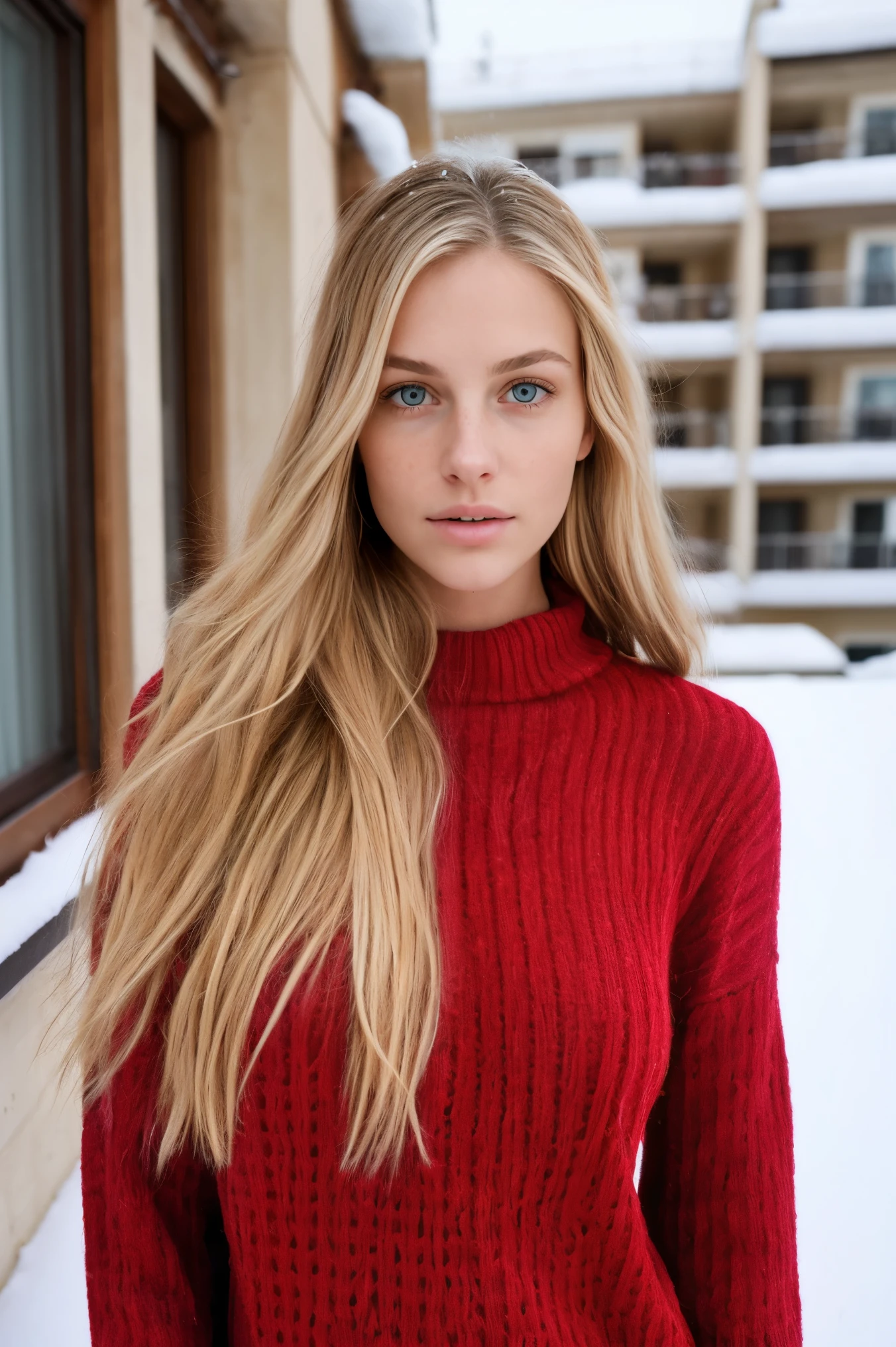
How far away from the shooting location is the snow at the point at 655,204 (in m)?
12.2

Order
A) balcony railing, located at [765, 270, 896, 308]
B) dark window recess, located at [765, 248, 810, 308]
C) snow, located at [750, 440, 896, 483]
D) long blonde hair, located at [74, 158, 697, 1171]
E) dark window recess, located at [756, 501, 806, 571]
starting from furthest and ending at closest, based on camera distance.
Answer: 1. dark window recess, located at [756, 501, 806, 571]
2. dark window recess, located at [765, 248, 810, 308]
3. balcony railing, located at [765, 270, 896, 308]
4. snow, located at [750, 440, 896, 483]
5. long blonde hair, located at [74, 158, 697, 1171]

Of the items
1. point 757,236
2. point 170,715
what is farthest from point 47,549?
point 757,236

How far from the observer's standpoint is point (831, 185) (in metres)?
12.3

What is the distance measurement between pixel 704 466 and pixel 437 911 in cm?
1328

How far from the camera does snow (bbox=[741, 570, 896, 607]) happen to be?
13508 millimetres

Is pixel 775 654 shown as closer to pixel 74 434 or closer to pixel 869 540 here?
pixel 74 434

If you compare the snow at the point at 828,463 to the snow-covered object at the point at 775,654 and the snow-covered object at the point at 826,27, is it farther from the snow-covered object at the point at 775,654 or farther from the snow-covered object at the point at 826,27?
the snow-covered object at the point at 775,654

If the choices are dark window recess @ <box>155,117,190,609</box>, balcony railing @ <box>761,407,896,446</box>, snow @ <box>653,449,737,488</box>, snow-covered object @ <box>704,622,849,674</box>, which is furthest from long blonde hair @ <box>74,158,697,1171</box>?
balcony railing @ <box>761,407,896,446</box>

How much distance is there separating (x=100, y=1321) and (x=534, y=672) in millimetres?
621

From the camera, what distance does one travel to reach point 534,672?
2.94 feet

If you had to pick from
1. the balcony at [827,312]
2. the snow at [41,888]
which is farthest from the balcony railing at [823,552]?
the snow at [41,888]

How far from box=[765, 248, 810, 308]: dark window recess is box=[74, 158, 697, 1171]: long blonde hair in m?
14.0

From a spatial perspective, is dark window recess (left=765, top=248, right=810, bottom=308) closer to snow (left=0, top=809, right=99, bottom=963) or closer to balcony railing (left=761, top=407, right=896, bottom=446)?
balcony railing (left=761, top=407, right=896, bottom=446)

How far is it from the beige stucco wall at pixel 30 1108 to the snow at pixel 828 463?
13.0 metres
